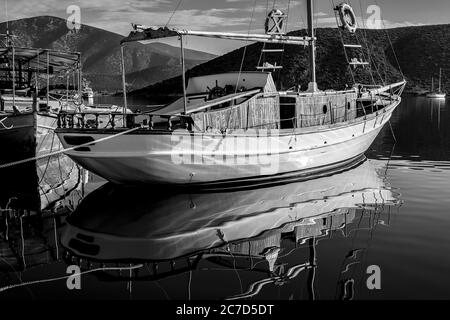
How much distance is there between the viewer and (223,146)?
17.6m

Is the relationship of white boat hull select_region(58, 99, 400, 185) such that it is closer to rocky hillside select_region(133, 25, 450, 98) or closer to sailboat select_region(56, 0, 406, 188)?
sailboat select_region(56, 0, 406, 188)

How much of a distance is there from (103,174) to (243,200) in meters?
5.78

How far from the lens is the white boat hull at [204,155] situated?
53.8ft

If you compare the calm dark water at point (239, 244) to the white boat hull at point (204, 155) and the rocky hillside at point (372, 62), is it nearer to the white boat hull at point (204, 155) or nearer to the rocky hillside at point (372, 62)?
the white boat hull at point (204, 155)

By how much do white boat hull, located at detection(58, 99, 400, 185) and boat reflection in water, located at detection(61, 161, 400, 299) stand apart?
84 centimetres

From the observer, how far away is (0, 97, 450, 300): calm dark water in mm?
9344

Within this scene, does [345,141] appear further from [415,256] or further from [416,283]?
[416,283]

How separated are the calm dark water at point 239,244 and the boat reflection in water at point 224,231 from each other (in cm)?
3

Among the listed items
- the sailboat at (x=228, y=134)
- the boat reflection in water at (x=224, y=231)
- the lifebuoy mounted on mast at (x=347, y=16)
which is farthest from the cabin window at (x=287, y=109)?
the lifebuoy mounted on mast at (x=347, y=16)

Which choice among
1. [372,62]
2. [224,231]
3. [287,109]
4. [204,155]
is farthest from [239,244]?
[372,62]

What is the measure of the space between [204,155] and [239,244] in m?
5.82

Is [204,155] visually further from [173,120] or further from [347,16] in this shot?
[347,16]

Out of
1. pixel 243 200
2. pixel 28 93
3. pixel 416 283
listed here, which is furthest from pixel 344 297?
pixel 28 93

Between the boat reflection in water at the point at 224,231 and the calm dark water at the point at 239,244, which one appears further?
the boat reflection in water at the point at 224,231
